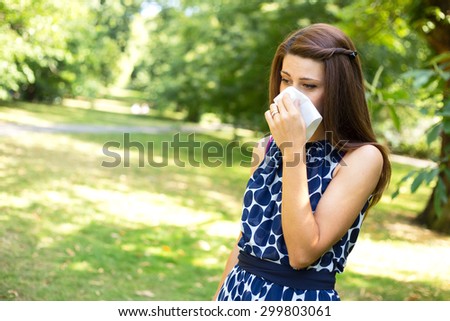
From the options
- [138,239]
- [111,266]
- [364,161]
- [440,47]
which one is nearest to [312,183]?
[364,161]

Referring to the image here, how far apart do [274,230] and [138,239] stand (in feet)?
14.8

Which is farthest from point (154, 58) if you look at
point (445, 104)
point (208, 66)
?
point (445, 104)

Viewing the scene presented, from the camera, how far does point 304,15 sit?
13.3 m

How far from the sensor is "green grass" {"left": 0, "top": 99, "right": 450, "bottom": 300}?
4.71 m

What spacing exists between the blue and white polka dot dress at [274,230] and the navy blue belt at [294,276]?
2 centimetres

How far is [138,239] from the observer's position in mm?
6176

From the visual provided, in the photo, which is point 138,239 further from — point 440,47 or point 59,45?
point 440,47

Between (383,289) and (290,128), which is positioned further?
(383,289)

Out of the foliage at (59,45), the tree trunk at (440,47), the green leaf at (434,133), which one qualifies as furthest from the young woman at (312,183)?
the foliage at (59,45)

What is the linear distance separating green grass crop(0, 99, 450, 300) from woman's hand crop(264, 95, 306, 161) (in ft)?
9.91

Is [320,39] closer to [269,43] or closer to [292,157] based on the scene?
[292,157]

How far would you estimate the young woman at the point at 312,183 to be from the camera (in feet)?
5.71

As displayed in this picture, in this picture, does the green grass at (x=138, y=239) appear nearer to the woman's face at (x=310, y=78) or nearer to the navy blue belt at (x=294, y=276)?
the navy blue belt at (x=294, y=276)

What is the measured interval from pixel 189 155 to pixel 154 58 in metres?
18.9
